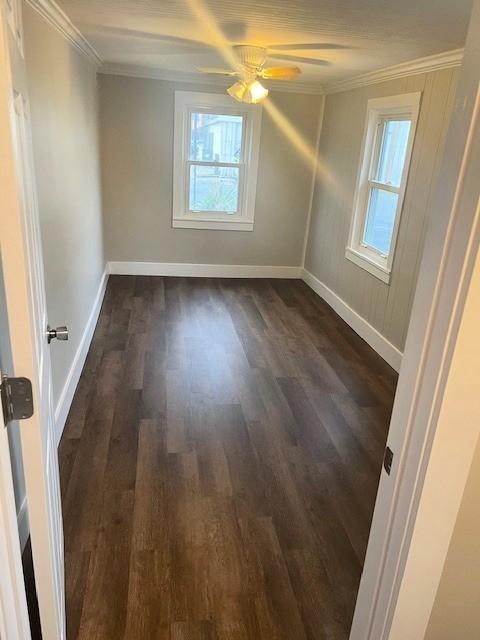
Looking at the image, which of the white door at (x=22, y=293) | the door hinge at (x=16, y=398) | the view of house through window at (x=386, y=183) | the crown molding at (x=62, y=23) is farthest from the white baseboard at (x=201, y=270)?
the door hinge at (x=16, y=398)

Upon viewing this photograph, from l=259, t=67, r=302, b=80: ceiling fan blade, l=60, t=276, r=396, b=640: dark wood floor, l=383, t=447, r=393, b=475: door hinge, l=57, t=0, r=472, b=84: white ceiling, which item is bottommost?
l=60, t=276, r=396, b=640: dark wood floor

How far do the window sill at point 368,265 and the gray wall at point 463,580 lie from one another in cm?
303

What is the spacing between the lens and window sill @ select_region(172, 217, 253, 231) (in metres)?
5.65

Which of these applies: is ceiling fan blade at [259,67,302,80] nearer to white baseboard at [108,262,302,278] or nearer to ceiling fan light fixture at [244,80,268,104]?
ceiling fan light fixture at [244,80,268,104]

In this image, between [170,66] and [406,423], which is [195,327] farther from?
[406,423]

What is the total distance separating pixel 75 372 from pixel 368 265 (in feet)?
8.65

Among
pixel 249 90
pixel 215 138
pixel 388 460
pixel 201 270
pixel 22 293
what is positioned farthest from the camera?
pixel 201 270

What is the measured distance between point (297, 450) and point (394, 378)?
1345 mm

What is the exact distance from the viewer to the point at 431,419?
95 cm

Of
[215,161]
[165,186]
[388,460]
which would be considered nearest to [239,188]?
[215,161]

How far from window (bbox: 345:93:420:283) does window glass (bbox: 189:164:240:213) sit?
1662 millimetres

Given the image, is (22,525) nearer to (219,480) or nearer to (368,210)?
(219,480)

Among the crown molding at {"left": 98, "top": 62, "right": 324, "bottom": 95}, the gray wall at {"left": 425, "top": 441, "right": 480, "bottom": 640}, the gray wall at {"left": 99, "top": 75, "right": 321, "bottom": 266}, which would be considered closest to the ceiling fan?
the crown molding at {"left": 98, "top": 62, "right": 324, "bottom": 95}

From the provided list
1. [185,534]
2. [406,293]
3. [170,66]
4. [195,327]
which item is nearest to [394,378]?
[406,293]
